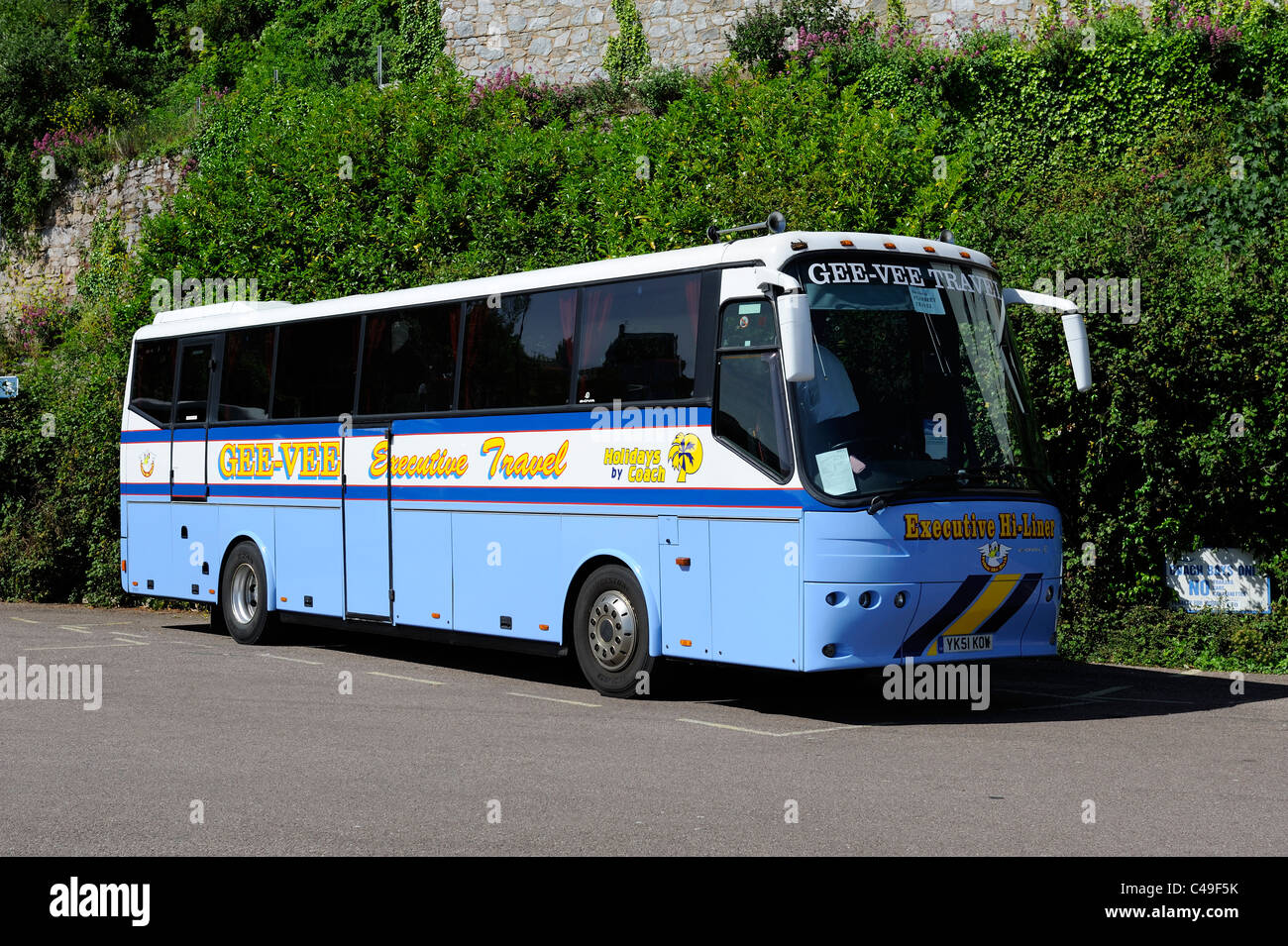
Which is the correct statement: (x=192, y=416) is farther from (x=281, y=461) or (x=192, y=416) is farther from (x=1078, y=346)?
(x=1078, y=346)

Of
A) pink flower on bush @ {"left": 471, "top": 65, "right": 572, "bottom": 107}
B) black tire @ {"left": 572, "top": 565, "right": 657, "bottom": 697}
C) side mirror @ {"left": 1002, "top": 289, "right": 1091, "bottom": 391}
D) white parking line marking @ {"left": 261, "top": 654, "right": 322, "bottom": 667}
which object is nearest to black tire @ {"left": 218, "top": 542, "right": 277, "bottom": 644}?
white parking line marking @ {"left": 261, "top": 654, "right": 322, "bottom": 667}

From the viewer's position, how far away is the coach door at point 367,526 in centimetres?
1490

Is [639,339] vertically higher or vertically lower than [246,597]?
higher

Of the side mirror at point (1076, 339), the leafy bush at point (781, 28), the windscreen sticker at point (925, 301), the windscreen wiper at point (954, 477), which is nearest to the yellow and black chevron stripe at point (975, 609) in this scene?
the windscreen wiper at point (954, 477)

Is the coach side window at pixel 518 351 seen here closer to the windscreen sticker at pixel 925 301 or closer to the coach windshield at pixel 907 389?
the coach windshield at pixel 907 389

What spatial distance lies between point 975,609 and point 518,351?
4455 millimetres

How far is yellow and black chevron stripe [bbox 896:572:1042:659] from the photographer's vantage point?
1098 centimetres

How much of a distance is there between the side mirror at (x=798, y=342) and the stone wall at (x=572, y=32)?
66.0ft

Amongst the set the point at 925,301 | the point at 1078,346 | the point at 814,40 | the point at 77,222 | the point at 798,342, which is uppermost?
the point at 814,40

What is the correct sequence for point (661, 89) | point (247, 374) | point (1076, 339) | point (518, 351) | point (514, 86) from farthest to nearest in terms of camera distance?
point (661, 89) < point (514, 86) < point (247, 374) < point (518, 351) < point (1076, 339)

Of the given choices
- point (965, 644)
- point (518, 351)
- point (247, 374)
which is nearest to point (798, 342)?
point (965, 644)

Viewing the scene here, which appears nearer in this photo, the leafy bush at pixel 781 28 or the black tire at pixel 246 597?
the black tire at pixel 246 597

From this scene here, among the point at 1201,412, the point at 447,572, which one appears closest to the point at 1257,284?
the point at 1201,412

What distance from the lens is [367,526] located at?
15.1m
